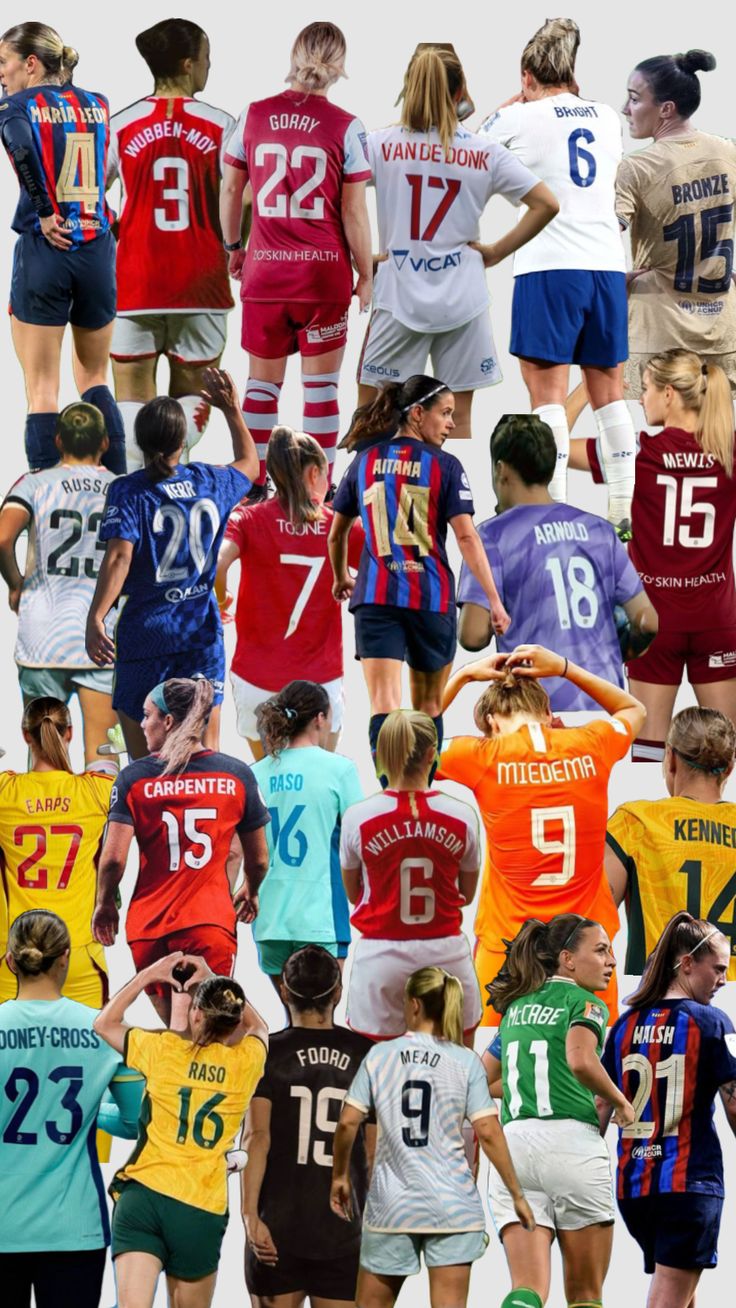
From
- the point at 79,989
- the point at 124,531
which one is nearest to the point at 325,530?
the point at 124,531

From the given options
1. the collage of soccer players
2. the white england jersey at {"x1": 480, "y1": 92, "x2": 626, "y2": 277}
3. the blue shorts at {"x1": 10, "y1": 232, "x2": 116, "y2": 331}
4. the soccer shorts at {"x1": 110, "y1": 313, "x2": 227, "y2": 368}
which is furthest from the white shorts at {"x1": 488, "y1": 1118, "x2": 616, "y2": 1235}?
the blue shorts at {"x1": 10, "y1": 232, "x2": 116, "y2": 331}

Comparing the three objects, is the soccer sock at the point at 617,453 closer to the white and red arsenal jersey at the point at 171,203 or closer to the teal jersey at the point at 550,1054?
the white and red arsenal jersey at the point at 171,203

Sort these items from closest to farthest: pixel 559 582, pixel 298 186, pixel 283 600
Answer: pixel 559 582 → pixel 283 600 → pixel 298 186

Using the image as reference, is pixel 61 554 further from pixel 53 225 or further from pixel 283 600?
pixel 53 225

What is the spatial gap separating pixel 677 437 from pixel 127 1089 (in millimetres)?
6554

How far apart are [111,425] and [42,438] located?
1.46ft

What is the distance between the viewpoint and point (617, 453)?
21516 millimetres

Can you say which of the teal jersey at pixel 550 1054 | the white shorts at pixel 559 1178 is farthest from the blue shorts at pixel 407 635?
the white shorts at pixel 559 1178

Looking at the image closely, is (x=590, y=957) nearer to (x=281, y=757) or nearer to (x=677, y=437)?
(x=281, y=757)

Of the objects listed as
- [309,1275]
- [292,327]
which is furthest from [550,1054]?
[292,327]

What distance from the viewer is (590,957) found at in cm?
1664

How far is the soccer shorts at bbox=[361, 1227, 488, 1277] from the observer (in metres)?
16.0

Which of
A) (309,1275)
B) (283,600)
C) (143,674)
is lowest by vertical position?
(309,1275)

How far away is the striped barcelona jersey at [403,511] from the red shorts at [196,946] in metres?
2.91
